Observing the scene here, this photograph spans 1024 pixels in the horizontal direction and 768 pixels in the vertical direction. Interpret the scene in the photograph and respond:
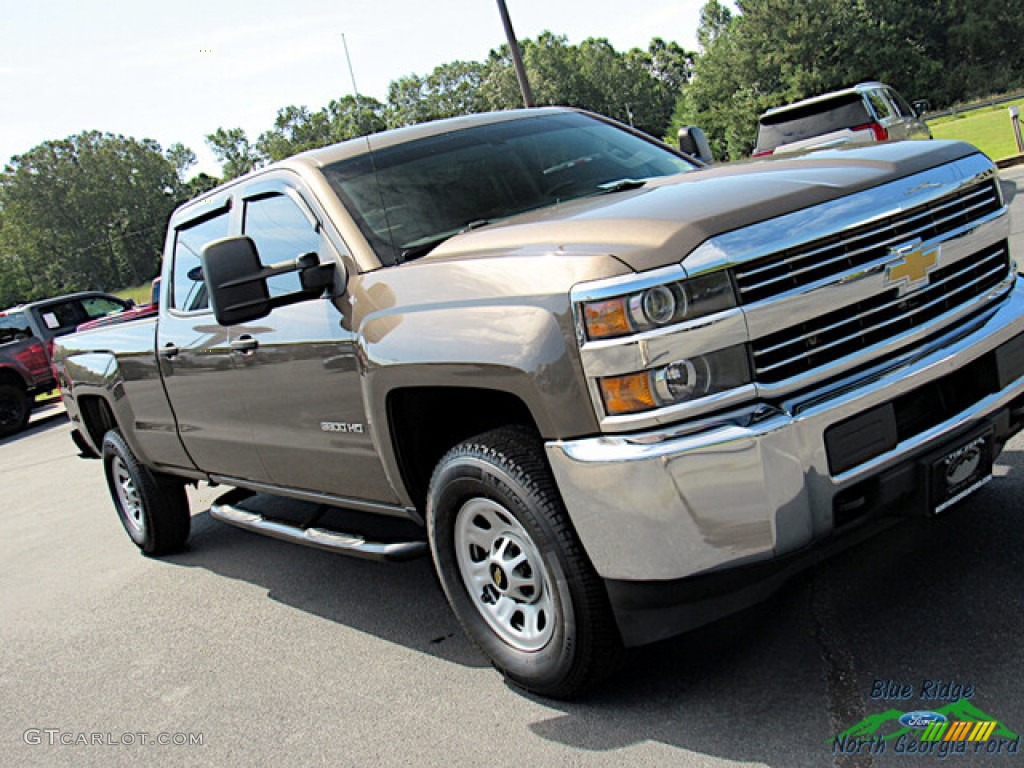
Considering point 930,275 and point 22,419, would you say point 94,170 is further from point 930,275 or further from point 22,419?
point 930,275

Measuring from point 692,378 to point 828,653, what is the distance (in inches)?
45.8

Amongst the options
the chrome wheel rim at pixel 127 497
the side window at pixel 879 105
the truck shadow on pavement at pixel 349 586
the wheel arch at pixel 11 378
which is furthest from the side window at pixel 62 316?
the side window at pixel 879 105

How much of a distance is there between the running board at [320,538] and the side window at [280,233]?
103 centimetres

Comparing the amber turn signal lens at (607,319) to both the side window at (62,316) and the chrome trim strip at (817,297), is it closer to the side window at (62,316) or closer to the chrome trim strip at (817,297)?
the chrome trim strip at (817,297)

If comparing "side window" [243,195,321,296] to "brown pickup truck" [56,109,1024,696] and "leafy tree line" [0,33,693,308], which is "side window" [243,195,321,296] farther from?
"leafy tree line" [0,33,693,308]

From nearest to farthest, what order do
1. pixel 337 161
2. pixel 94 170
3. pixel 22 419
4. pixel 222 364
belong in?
1. pixel 337 161
2. pixel 222 364
3. pixel 22 419
4. pixel 94 170

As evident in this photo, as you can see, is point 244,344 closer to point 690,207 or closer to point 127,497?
point 690,207

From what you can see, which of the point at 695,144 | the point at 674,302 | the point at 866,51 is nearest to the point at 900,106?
the point at 695,144

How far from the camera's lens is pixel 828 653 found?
331 centimetres

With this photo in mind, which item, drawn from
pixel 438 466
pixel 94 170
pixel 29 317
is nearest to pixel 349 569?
pixel 438 466

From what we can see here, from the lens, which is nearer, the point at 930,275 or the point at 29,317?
the point at 930,275

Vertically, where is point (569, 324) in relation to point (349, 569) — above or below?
above

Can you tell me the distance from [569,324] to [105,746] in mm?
2507

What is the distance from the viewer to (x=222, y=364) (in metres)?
4.65
